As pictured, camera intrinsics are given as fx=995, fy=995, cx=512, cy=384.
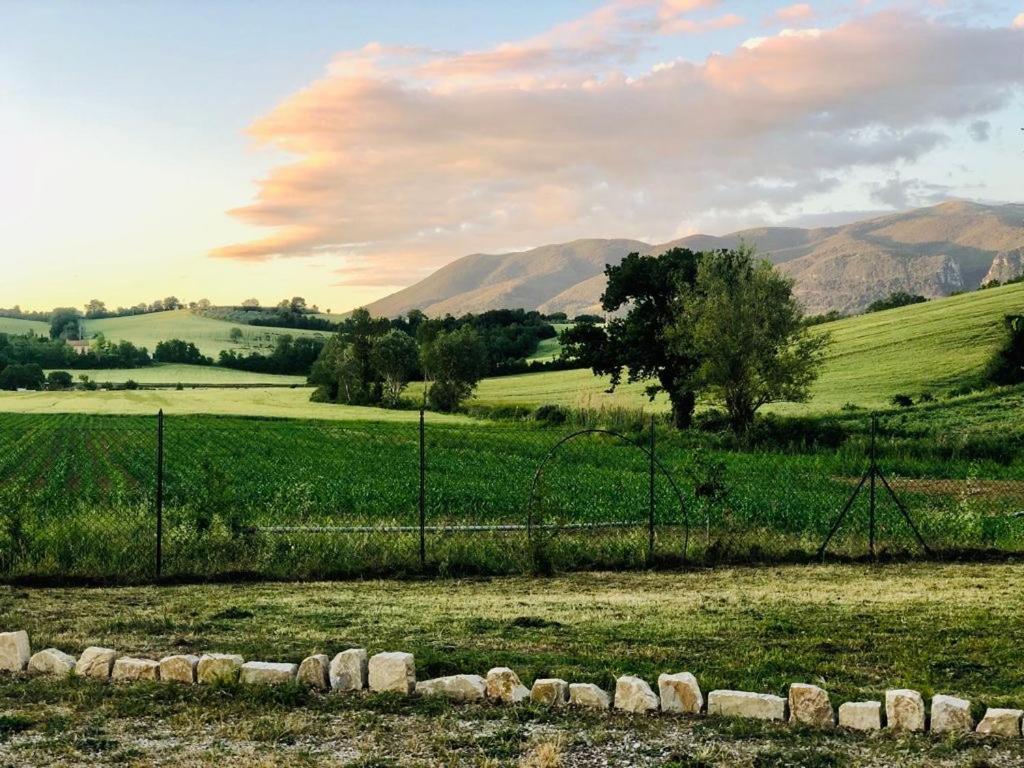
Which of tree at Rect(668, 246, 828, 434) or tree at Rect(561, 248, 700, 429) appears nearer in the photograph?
tree at Rect(668, 246, 828, 434)

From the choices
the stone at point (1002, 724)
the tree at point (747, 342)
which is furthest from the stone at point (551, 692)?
the tree at point (747, 342)

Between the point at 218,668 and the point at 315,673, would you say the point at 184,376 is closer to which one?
the point at 218,668

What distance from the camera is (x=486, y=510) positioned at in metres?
24.2

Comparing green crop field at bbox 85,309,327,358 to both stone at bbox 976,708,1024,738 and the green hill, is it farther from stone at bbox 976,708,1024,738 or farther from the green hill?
stone at bbox 976,708,1024,738

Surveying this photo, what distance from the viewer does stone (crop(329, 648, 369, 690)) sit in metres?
8.45

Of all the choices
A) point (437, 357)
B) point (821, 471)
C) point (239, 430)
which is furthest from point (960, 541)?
point (437, 357)

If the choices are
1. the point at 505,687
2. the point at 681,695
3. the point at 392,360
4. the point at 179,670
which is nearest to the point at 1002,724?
the point at 681,695

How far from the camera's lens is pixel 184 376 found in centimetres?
12575

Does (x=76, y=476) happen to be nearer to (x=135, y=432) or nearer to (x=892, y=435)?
(x=135, y=432)

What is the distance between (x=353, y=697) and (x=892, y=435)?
4244cm

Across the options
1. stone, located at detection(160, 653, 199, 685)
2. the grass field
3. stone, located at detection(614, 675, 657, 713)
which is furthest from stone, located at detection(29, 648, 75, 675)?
the grass field

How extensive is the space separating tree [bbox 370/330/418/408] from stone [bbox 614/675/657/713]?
92342 mm

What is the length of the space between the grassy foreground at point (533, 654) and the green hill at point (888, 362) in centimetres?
4694

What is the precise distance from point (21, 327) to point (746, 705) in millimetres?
168941
